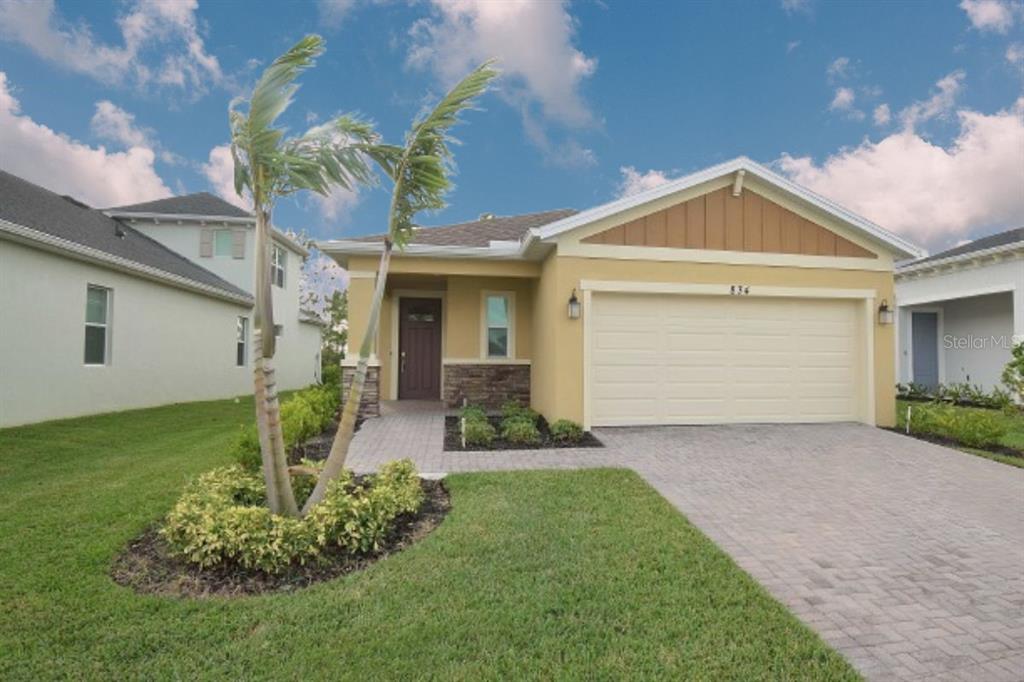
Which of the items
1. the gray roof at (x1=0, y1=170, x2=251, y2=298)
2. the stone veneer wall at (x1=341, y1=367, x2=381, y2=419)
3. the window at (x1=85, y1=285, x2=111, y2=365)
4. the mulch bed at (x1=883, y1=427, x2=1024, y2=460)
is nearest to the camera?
the mulch bed at (x1=883, y1=427, x2=1024, y2=460)

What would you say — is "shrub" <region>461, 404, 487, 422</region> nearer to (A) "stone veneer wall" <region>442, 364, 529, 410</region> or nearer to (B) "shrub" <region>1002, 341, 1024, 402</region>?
(A) "stone veneer wall" <region>442, 364, 529, 410</region>

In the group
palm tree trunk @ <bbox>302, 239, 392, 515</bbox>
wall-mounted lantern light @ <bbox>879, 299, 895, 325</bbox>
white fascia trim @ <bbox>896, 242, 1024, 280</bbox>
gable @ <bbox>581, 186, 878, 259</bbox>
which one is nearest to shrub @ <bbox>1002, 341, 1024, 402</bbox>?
wall-mounted lantern light @ <bbox>879, 299, 895, 325</bbox>

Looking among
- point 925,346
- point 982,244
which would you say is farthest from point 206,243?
point 982,244

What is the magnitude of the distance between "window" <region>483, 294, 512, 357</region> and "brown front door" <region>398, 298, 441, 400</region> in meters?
1.86

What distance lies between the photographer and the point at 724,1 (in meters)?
10.2

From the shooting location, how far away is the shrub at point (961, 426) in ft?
24.7

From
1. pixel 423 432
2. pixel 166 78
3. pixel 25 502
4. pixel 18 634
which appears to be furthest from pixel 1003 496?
pixel 166 78

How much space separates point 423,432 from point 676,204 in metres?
5.89

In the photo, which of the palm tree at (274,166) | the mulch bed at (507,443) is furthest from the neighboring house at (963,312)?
the palm tree at (274,166)

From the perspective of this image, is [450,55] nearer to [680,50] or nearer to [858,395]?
[680,50]

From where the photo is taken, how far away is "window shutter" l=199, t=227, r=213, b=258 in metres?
16.5

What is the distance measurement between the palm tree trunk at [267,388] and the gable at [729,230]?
5661mm

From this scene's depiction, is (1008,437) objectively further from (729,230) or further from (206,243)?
(206,243)

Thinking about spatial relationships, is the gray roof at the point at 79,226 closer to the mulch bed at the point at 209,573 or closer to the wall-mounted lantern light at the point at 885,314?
the mulch bed at the point at 209,573
